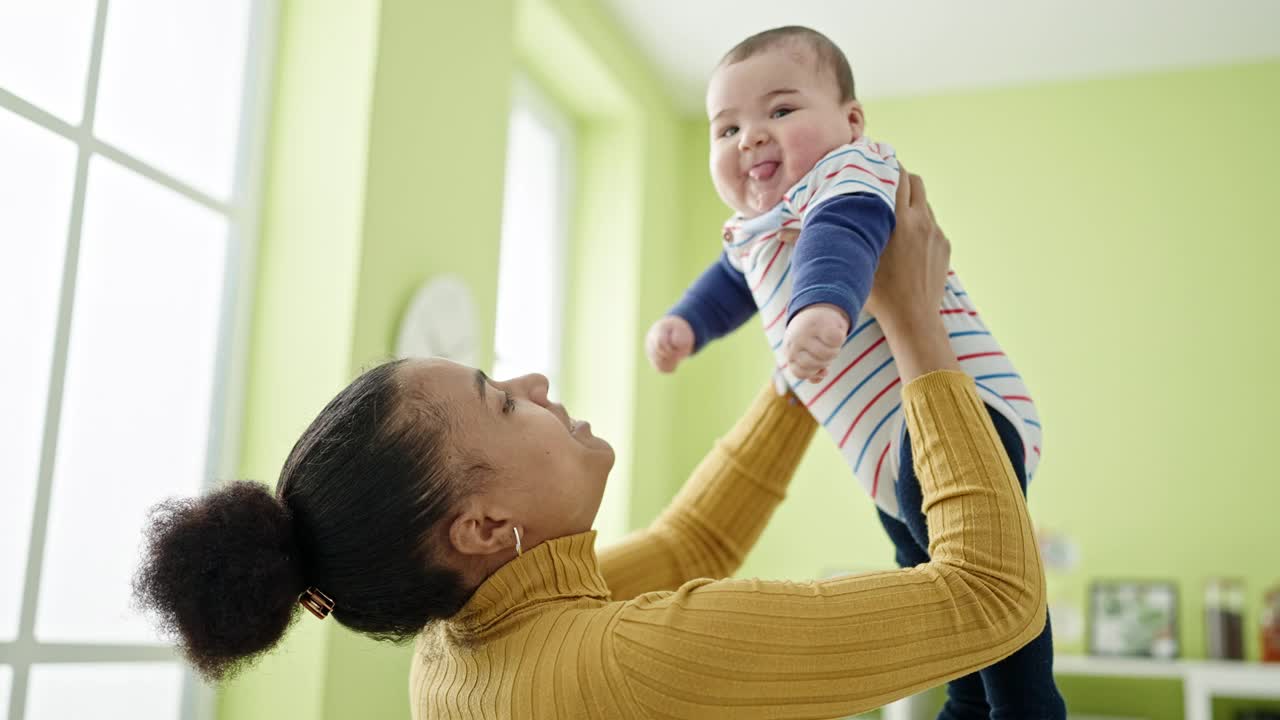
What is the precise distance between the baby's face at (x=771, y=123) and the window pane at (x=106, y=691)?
1.36 m

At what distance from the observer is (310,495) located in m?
1.03

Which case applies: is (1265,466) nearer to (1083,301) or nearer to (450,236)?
(1083,301)

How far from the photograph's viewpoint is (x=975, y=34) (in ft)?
12.8

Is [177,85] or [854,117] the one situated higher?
[177,85]

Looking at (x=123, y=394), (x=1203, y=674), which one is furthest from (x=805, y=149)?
(x=1203, y=674)

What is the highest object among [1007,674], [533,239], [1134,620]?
[533,239]

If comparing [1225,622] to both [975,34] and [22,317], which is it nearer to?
[975,34]

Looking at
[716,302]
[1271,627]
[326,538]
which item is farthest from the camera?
[1271,627]

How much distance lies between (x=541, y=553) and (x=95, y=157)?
1.35 metres

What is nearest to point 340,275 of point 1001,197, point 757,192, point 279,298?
point 279,298

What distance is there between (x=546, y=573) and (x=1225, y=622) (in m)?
3.28

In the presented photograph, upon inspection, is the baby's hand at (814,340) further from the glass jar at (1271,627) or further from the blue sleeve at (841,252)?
the glass jar at (1271,627)

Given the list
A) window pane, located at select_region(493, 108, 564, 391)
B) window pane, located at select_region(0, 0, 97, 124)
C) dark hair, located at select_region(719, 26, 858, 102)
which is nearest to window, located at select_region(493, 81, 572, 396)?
window pane, located at select_region(493, 108, 564, 391)

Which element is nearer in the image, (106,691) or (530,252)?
(106,691)
